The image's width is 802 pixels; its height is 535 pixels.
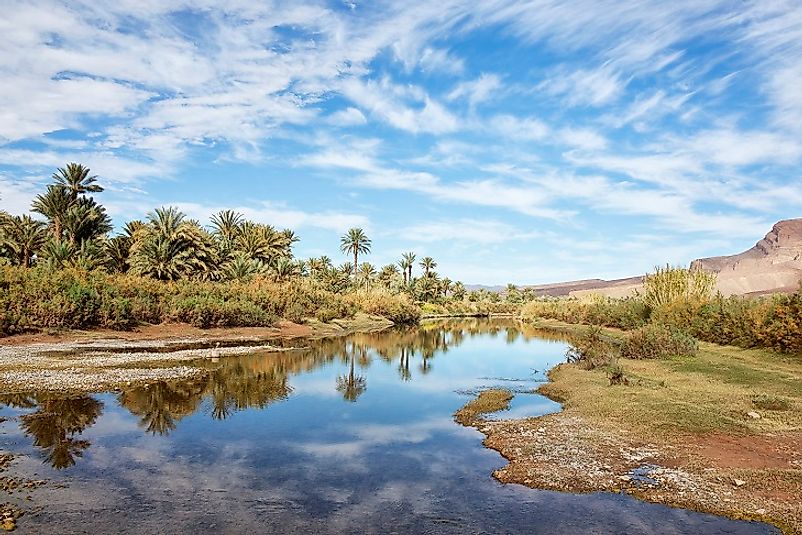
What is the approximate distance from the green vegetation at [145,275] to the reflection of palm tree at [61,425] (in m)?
18.9

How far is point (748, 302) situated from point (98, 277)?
46.7m

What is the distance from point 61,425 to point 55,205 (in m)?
50.4

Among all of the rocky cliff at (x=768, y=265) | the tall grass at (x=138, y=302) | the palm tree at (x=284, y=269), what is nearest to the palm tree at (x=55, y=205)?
the tall grass at (x=138, y=302)

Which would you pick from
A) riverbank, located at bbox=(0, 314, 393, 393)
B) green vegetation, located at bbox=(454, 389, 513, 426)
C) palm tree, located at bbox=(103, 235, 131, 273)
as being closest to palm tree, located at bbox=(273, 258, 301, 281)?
palm tree, located at bbox=(103, 235, 131, 273)

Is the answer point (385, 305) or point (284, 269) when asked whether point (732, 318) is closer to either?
point (385, 305)

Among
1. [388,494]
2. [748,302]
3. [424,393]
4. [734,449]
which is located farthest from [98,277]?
[748,302]

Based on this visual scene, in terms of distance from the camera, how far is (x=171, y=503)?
993 centimetres

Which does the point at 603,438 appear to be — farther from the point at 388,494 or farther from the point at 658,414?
the point at 388,494

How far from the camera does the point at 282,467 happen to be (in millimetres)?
12344

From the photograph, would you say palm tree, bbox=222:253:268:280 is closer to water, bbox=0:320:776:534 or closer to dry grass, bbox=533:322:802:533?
water, bbox=0:320:776:534

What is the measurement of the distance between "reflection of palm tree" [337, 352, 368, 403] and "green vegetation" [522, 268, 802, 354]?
16.1 m

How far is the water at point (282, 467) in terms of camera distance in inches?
363

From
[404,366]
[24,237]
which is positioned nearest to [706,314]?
[404,366]

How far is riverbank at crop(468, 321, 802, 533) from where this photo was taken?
10086 millimetres
